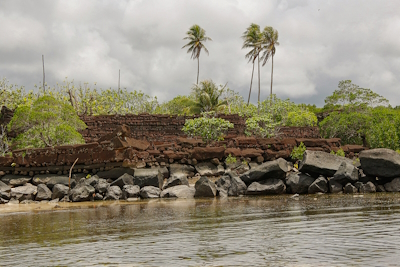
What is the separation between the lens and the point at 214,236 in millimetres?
6961

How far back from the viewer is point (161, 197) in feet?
49.4

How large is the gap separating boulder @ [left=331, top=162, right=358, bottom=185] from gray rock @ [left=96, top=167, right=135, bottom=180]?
24.8 feet

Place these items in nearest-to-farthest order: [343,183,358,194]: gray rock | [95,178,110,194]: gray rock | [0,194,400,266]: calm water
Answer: [0,194,400,266]: calm water → [343,183,358,194]: gray rock → [95,178,110,194]: gray rock

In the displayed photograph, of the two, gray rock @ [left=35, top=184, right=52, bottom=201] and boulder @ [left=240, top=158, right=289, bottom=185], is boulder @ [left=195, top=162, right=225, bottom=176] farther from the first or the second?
gray rock @ [left=35, top=184, right=52, bottom=201]

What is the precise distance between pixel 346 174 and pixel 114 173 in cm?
872

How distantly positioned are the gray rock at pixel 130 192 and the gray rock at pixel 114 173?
134cm

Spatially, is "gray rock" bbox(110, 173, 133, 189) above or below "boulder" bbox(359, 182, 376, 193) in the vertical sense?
above

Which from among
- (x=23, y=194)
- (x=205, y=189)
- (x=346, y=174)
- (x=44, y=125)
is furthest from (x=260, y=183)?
(x=44, y=125)

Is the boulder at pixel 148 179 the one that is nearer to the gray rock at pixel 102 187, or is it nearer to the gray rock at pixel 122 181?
the gray rock at pixel 122 181

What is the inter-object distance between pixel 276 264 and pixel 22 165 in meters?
16.2

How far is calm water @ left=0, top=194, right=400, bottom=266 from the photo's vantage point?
5356mm

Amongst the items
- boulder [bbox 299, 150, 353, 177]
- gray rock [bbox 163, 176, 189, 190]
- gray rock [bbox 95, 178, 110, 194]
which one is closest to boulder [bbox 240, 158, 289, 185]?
boulder [bbox 299, 150, 353, 177]

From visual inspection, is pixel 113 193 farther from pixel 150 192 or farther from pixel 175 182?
pixel 175 182

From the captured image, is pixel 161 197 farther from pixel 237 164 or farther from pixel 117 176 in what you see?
pixel 237 164
